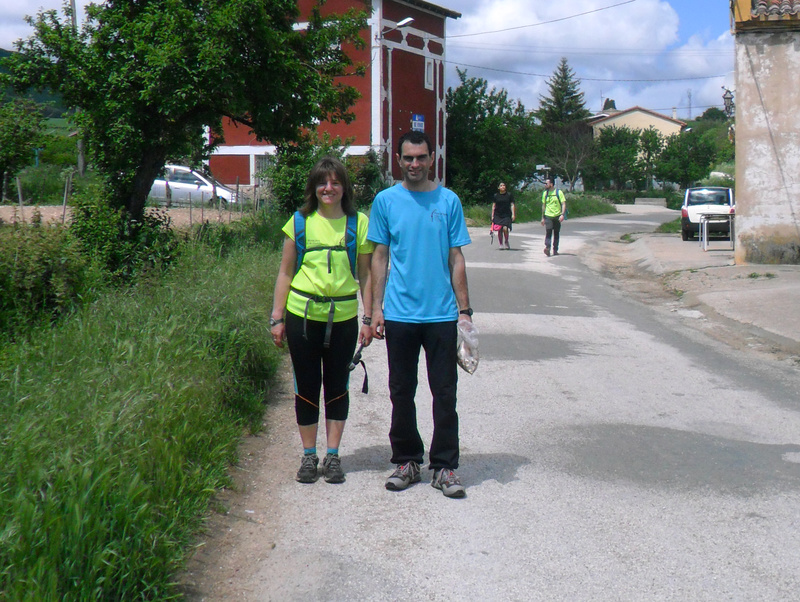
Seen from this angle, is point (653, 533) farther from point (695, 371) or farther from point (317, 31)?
point (317, 31)

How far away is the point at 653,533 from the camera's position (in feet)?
13.9

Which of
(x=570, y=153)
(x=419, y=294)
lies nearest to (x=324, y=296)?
(x=419, y=294)

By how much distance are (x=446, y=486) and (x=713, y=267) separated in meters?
13.8

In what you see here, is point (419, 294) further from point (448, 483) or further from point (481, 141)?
point (481, 141)

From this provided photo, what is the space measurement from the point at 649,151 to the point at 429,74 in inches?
1844

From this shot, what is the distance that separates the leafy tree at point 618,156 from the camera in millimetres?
76562

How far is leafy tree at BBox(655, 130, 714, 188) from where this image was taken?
246 feet

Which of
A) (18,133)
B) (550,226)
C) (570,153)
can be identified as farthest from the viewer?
(570,153)

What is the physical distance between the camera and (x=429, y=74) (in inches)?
1447

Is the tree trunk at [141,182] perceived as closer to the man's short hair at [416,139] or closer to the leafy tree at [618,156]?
the man's short hair at [416,139]

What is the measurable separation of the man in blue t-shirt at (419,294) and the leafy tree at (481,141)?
34.4 m

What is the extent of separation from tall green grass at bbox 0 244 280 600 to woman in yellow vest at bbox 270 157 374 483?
2.03 ft

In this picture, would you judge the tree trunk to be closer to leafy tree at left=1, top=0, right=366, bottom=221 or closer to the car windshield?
leafy tree at left=1, top=0, right=366, bottom=221

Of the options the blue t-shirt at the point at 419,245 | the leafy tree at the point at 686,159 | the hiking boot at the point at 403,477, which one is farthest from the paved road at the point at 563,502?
the leafy tree at the point at 686,159
